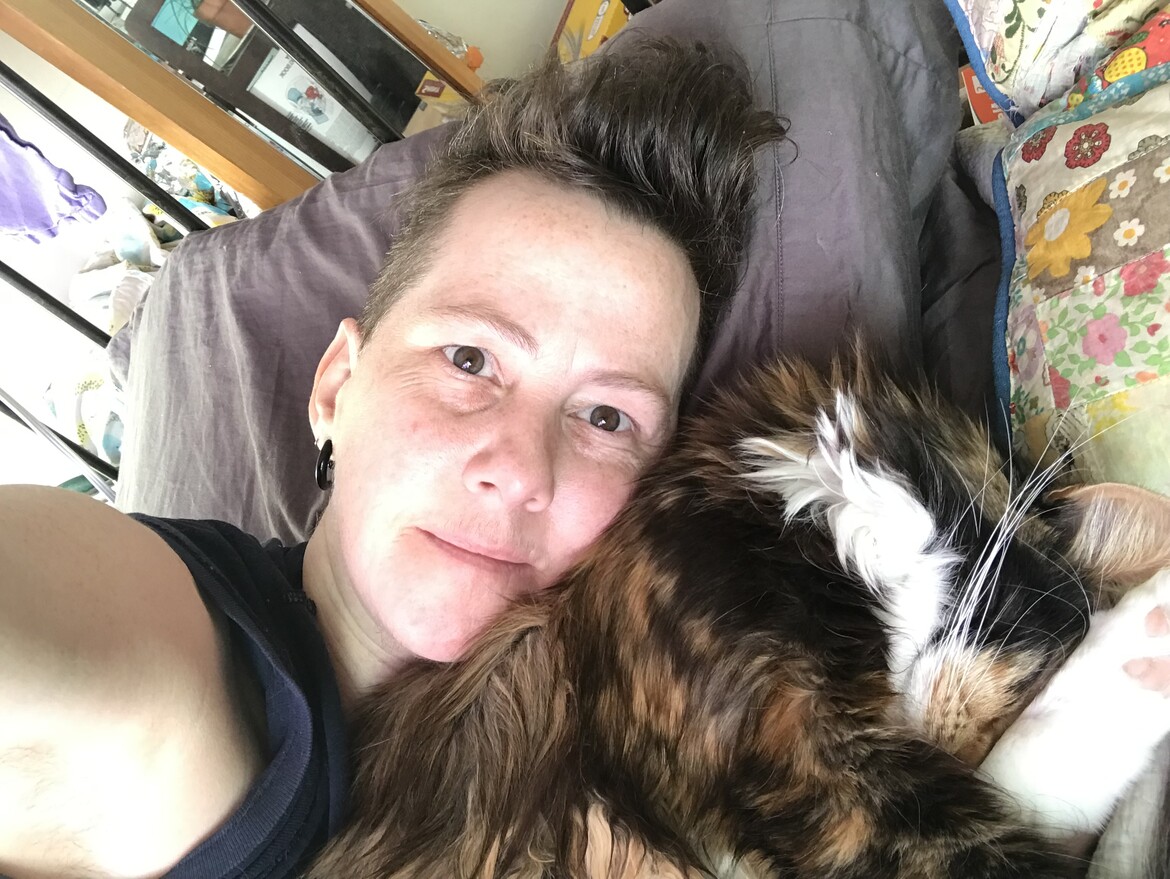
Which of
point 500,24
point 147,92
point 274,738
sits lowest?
point 274,738

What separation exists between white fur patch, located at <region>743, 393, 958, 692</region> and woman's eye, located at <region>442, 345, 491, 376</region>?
38cm

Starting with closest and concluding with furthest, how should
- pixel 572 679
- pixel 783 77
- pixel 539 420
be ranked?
pixel 572 679, pixel 539 420, pixel 783 77

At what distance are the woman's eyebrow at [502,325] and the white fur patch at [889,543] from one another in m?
0.33

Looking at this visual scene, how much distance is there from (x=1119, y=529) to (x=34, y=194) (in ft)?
7.22

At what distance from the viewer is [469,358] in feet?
2.77

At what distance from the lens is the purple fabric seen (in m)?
1.68

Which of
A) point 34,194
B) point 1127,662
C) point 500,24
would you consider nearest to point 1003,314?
point 1127,662

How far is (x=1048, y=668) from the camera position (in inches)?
23.0

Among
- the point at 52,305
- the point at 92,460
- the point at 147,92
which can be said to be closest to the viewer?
the point at 147,92

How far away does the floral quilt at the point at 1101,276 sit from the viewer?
64 centimetres

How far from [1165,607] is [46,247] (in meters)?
2.54

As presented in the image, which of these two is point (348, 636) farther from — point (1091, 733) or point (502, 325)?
point (1091, 733)

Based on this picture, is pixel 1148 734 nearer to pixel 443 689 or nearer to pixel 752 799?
pixel 752 799

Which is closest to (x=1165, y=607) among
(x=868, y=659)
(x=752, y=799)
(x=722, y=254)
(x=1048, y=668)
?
(x=1048, y=668)
